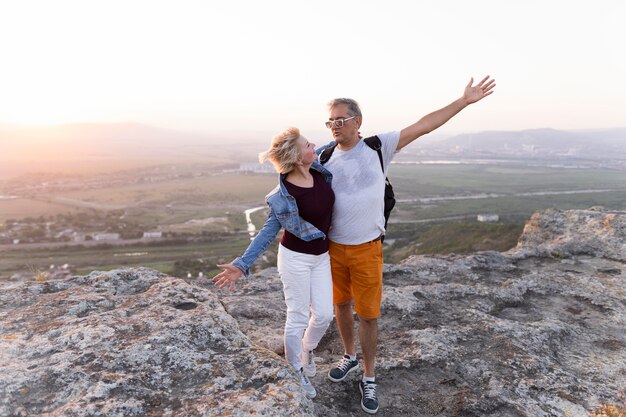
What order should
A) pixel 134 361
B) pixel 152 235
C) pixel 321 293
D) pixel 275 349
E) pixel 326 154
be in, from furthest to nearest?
pixel 152 235, pixel 275 349, pixel 326 154, pixel 321 293, pixel 134 361

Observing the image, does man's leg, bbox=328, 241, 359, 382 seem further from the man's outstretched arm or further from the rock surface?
the man's outstretched arm

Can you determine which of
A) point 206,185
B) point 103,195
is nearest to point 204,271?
point 103,195

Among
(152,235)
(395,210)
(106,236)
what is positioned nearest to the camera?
(106,236)

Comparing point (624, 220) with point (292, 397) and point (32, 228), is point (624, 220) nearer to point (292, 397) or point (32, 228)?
point (292, 397)

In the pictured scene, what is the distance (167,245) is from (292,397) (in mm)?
61871

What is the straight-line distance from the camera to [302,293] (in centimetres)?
423

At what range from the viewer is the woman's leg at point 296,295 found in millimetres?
4199

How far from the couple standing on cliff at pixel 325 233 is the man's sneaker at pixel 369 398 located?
0.03ft

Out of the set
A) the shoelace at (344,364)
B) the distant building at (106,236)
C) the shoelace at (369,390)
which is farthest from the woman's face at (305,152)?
the distant building at (106,236)

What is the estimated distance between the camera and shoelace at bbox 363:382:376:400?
429 centimetres

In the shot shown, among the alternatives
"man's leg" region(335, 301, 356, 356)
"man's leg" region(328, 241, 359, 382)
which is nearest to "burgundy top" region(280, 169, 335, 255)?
"man's leg" region(328, 241, 359, 382)

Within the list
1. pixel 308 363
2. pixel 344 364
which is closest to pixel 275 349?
pixel 308 363

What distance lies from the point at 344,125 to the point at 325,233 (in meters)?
1.16

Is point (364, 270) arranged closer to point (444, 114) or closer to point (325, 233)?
point (325, 233)
